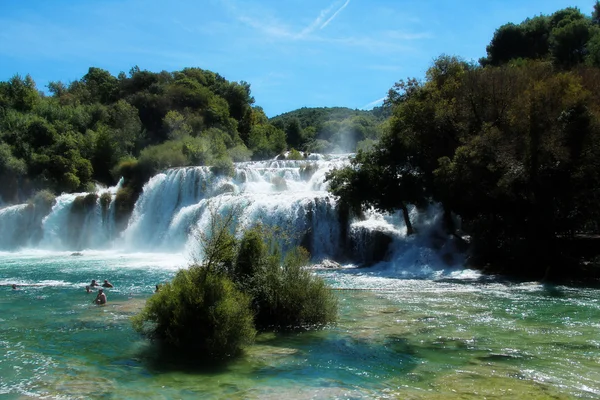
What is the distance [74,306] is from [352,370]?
10468 millimetres

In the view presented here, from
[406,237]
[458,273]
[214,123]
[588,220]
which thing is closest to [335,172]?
[406,237]

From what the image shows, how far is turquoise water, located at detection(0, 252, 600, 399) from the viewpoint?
9.32 meters

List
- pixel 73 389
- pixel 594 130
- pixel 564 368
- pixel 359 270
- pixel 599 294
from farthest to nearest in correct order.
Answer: pixel 359 270 → pixel 594 130 → pixel 599 294 → pixel 564 368 → pixel 73 389

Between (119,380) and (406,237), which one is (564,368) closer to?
(119,380)

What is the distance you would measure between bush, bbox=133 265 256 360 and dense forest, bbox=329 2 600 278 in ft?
49.6

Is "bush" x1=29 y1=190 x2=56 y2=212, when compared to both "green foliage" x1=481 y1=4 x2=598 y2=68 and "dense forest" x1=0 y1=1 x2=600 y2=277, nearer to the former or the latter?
"dense forest" x1=0 y1=1 x2=600 y2=277

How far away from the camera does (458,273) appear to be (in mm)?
24953

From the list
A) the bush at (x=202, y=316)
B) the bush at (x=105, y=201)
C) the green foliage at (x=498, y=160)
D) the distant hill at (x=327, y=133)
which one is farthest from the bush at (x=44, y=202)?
the distant hill at (x=327, y=133)

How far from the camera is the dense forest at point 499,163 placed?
22.5 meters

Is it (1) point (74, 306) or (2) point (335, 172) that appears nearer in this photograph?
(1) point (74, 306)

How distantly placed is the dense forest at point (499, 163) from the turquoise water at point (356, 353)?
4773 millimetres

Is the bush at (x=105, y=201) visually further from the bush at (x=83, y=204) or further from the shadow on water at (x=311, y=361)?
the shadow on water at (x=311, y=361)

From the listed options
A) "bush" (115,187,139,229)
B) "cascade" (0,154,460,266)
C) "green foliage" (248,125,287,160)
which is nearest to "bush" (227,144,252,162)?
"green foliage" (248,125,287,160)

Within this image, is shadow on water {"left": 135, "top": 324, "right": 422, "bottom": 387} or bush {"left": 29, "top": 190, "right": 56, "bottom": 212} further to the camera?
bush {"left": 29, "top": 190, "right": 56, "bottom": 212}
